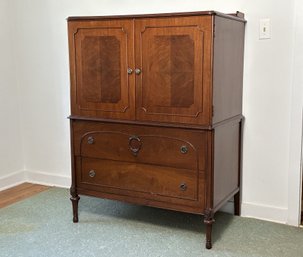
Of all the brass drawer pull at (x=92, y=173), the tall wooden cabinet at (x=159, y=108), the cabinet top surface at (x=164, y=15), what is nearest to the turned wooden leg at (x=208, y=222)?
the tall wooden cabinet at (x=159, y=108)

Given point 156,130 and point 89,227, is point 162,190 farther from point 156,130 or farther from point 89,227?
point 89,227

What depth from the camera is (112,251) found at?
2447 millimetres

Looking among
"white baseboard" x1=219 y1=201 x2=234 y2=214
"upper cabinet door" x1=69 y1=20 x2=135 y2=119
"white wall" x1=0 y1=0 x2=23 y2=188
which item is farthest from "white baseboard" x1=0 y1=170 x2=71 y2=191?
"white baseboard" x1=219 y1=201 x2=234 y2=214

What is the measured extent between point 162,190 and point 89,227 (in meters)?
0.57

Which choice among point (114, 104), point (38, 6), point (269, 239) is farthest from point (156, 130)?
point (38, 6)

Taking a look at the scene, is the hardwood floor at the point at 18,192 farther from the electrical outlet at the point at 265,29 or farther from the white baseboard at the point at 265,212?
the electrical outlet at the point at 265,29

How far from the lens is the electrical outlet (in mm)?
2691

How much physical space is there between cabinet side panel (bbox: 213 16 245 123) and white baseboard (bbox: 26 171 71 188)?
1.58 metres

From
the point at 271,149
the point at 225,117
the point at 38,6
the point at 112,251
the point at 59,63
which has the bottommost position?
the point at 112,251

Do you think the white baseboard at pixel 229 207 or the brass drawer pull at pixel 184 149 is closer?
the brass drawer pull at pixel 184 149

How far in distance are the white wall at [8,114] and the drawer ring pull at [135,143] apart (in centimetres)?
145

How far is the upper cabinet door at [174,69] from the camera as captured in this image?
233 cm

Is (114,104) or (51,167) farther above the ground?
(114,104)

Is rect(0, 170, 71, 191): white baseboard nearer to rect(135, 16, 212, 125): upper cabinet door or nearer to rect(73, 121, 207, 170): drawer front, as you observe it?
rect(73, 121, 207, 170): drawer front
